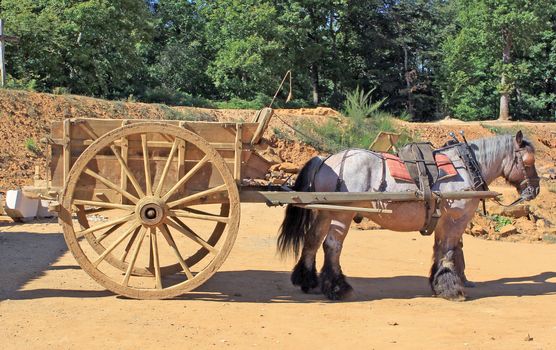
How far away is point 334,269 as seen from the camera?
789 cm

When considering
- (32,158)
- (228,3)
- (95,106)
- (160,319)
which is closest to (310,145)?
(95,106)

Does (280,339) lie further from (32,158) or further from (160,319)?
(32,158)

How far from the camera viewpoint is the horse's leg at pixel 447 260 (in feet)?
26.5

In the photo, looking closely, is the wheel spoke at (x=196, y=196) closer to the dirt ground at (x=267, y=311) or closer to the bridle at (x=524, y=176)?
the dirt ground at (x=267, y=311)

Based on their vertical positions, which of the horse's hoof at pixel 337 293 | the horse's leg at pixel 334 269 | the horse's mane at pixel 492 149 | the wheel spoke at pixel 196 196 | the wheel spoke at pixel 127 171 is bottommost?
the horse's hoof at pixel 337 293

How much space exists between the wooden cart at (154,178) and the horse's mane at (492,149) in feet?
6.73

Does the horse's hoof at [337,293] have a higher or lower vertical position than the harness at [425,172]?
lower

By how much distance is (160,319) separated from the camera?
6.54 metres

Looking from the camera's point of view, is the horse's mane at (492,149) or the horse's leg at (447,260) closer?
the horse's leg at (447,260)

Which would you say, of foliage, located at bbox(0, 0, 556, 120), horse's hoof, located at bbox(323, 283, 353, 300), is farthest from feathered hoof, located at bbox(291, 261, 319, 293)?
foliage, located at bbox(0, 0, 556, 120)

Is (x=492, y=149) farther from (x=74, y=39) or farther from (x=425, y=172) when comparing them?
(x=74, y=39)

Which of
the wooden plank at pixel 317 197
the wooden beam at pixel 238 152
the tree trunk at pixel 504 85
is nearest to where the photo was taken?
the wooden beam at pixel 238 152

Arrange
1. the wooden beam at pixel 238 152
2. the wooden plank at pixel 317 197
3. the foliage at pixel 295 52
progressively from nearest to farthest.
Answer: the wooden beam at pixel 238 152 < the wooden plank at pixel 317 197 < the foliage at pixel 295 52

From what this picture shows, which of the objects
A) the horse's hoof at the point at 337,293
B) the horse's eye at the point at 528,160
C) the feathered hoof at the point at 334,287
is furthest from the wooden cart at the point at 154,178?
the horse's eye at the point at 528,160
